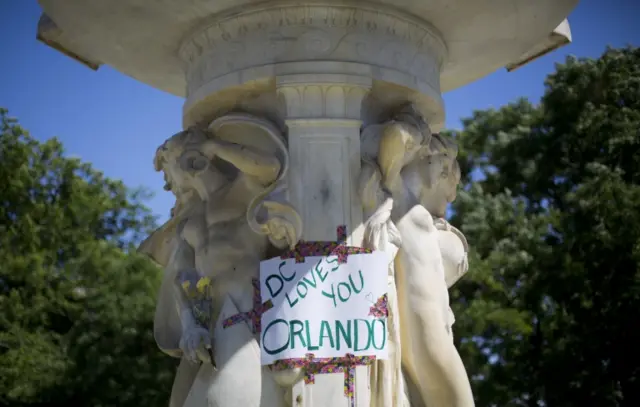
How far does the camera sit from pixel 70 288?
18.0 meters

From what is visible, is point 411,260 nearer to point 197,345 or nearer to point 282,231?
point 282,231

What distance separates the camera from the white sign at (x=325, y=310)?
533 centimetres

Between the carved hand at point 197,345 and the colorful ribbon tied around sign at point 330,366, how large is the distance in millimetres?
473

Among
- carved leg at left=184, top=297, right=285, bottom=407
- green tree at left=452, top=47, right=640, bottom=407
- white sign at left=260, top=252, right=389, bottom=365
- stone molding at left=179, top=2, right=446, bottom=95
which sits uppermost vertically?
green tree at left=452, top=47, right=640, bottom=407

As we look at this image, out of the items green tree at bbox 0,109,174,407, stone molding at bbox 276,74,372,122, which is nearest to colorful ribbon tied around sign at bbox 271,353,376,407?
stone molding at bbox 276,74,372,122

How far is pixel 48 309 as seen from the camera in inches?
702

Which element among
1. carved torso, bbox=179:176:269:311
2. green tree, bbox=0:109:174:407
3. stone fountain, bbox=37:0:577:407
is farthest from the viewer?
green tree, bbox=0:109:174:407

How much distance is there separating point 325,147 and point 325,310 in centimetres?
92

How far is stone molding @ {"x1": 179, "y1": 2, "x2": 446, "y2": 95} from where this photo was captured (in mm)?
5637

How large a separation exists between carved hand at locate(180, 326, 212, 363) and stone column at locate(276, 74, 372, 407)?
813mm

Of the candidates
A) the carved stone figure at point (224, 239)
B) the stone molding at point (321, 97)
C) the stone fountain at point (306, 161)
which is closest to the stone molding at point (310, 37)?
the stone fountain at point (306, 161)

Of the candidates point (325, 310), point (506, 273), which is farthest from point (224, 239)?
point (506, 273)

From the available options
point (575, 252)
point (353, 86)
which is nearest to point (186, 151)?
point (353, 86)

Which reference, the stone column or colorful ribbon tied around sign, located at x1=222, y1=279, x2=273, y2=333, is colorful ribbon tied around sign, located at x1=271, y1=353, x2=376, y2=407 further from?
the stone column
